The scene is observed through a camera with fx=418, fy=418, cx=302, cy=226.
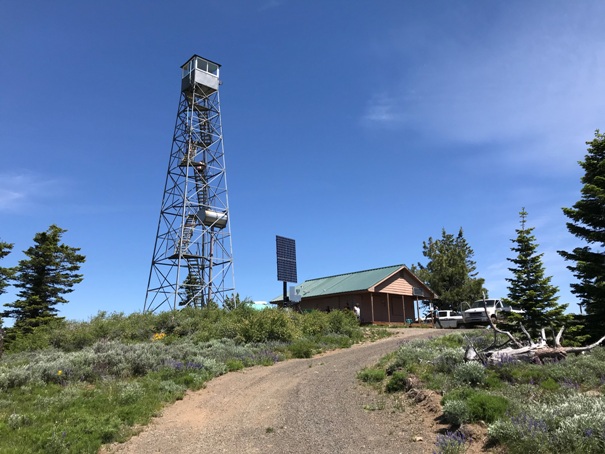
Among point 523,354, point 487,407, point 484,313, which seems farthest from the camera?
point 484,313

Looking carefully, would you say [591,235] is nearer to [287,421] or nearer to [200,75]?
[287,421]

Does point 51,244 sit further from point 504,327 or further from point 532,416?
point 532,416

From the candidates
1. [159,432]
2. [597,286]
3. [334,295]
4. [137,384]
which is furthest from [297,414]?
[334,295]

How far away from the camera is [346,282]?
121ft

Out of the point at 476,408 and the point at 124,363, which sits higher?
the point at 124,363

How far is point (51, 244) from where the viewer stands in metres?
30.4

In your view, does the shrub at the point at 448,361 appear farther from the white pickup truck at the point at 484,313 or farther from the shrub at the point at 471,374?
the white pickup truck at the point at 484,313

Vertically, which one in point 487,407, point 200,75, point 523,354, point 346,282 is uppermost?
point 200,75

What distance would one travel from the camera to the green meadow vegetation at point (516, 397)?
18.5ft

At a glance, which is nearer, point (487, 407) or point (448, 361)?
point (487, 407)

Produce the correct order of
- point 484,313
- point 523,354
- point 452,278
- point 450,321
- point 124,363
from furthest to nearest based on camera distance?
point 452,278 < point 450,321 < point 484,313 < point 124,363 < point 523,354

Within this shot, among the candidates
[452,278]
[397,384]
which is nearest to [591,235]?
[397,384]

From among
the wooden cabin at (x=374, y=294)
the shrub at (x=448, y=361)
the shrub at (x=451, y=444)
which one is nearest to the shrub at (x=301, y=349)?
the shrub at (x=448, y=361)

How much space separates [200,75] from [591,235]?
102 ft
